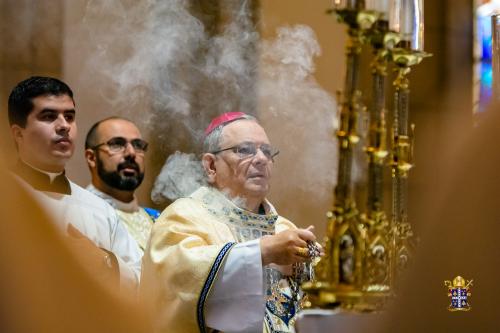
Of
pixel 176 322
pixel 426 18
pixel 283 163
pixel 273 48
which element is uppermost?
pixel 426 18

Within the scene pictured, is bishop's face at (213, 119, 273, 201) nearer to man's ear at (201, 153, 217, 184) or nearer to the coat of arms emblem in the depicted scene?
man's ear at (201, 153, 217, 184)

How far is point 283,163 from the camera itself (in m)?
3.98

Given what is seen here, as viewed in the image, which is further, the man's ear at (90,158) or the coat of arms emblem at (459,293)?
the man's ear at (90,158)

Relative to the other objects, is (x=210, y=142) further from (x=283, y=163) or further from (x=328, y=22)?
(x=328, y=22)

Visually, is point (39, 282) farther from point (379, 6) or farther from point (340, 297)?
point (379, 6)

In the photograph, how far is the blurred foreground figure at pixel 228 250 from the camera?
3.21 m

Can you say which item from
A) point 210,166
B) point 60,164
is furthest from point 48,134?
point 210,166

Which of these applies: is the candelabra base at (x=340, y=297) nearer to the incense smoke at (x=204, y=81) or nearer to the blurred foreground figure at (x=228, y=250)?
the blurred foreground figure at (x=228, y=250)

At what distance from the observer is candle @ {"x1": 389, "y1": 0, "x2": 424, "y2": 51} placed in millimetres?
2443

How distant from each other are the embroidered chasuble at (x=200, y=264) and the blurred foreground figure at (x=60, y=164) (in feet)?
0.49

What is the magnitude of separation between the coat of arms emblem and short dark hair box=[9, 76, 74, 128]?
5.86 ft

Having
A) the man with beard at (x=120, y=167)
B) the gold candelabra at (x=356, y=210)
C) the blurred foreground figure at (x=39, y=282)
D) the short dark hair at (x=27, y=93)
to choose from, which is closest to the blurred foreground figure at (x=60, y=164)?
the short dark hair at (x=27, y=93)

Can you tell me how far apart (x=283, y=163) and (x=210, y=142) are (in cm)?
43

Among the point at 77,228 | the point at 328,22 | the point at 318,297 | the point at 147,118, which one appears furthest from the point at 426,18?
the point at 318,297
